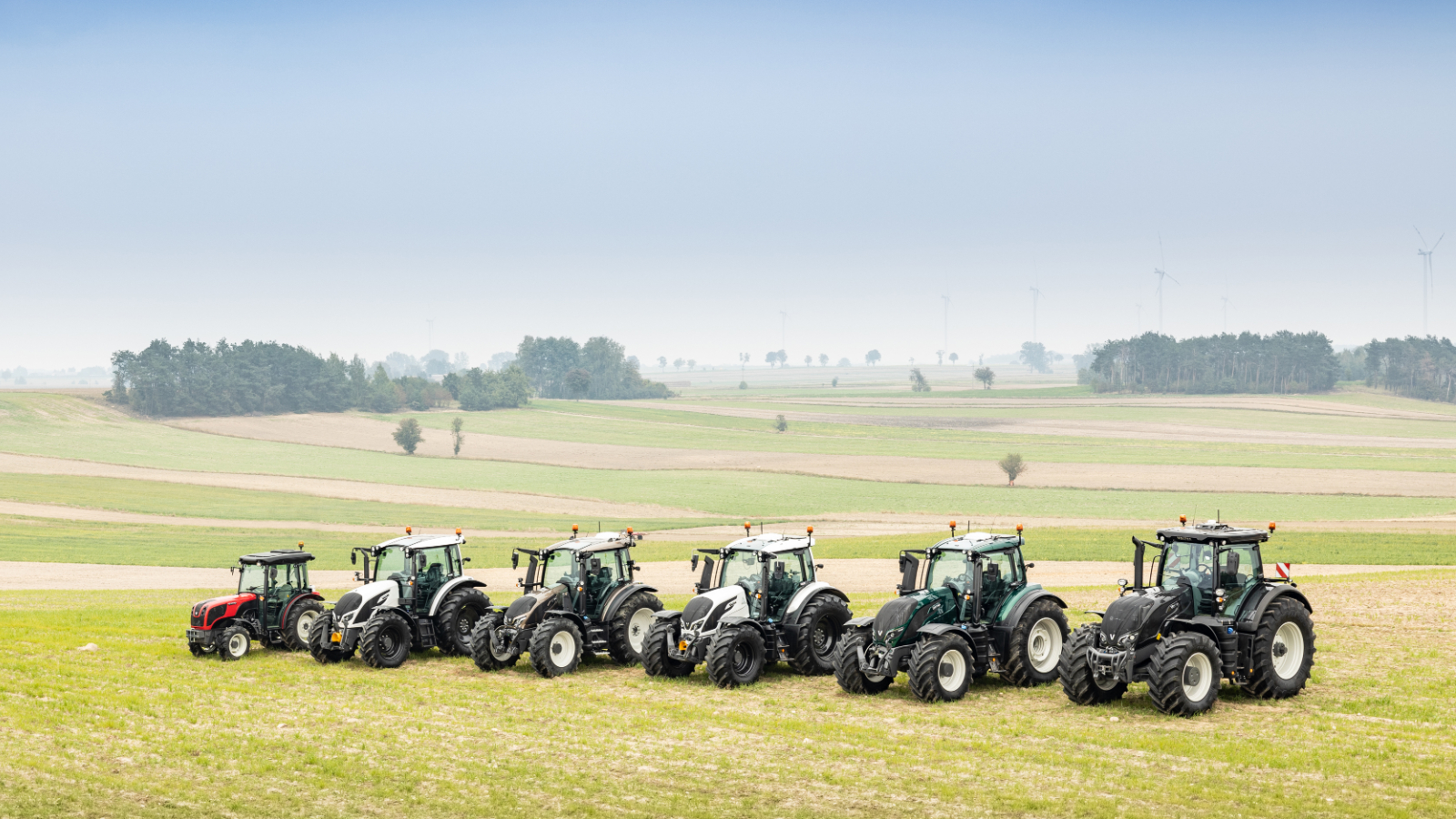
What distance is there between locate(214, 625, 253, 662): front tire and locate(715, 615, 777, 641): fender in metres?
9.38

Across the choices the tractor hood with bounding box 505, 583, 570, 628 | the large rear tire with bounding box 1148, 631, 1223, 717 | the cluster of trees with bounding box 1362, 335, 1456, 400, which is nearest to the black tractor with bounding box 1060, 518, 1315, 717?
the large rear tire with bounding box 1148, 631, 1223, 717

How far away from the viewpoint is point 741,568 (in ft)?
65.2

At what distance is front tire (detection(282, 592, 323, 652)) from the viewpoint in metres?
22.5


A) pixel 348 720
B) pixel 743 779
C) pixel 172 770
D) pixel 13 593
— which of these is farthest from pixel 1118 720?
pixel 13 593

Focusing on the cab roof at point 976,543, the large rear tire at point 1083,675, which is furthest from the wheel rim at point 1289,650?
the cab roof at point 976,543

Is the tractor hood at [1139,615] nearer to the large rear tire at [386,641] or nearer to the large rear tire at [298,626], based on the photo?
the large rear tire at [386,641]

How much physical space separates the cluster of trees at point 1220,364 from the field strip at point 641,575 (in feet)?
493

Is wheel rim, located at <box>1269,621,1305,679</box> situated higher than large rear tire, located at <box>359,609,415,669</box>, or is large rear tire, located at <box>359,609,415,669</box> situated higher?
wheel rim, located at <box>1269,621,1305,679</box>

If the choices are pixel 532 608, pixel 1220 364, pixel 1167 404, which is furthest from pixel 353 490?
pixel 1220 364

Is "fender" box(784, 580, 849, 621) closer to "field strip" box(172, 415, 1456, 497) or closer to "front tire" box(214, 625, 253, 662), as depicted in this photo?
"front tire" box(214, 625, 253, 662)

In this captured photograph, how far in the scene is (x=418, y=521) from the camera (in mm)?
62531

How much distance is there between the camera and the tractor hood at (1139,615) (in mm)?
16078

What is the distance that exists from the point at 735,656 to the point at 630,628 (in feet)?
9.23

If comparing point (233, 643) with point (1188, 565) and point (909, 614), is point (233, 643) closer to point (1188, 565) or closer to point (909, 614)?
point (909, 614)
